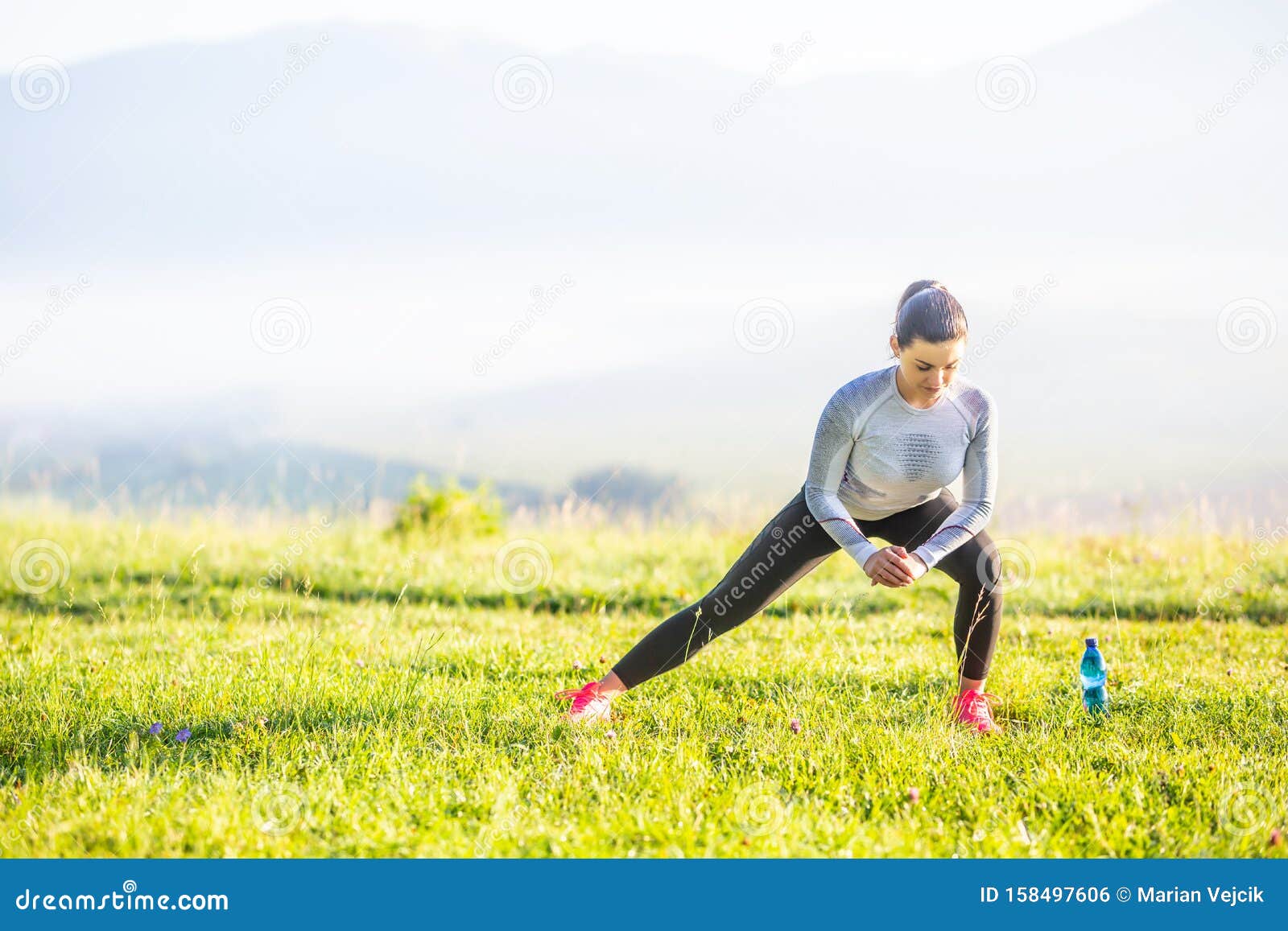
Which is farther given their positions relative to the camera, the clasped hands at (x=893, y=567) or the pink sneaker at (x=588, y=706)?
the pink sneaker at (x=588, y=706)

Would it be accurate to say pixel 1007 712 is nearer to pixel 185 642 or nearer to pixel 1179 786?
pixel 1179 786

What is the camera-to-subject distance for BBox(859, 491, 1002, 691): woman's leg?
4742 millimetres

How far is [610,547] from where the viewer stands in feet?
33.7

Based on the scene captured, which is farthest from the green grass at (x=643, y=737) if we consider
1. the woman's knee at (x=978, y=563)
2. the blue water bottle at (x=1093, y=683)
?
the woman's knee at (x=978, y=563)

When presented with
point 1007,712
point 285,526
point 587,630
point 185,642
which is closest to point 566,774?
point 1007,712

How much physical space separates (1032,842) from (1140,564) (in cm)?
618

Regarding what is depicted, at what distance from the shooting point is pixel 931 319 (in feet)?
13.7
